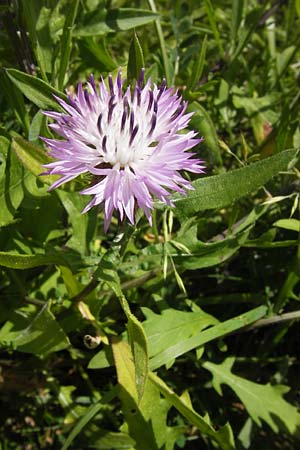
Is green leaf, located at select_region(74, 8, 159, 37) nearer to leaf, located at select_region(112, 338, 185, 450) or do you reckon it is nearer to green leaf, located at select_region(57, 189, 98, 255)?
green leaf, located at select_region(57, 189, 98, 255)

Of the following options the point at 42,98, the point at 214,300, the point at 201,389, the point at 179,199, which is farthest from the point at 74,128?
the point at 201,389

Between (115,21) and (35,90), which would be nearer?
(35,90)

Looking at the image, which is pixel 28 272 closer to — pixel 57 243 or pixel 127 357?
pixel 57 243

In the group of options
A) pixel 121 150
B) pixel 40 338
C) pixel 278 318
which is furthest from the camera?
pixel 278 318

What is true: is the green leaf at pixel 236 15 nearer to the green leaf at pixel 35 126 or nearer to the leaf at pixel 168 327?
the green leaf at pixel 35 126

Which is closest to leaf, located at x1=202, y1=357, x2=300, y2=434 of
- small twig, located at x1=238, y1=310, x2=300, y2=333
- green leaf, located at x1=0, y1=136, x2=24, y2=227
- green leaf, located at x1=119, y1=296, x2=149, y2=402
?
small twig, located at x1=238, y1=310, x2=300, y2=333

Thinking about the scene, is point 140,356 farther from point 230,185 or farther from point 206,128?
point 206,128

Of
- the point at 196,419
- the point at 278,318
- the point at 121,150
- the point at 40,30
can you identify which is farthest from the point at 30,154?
the point at 278,318
